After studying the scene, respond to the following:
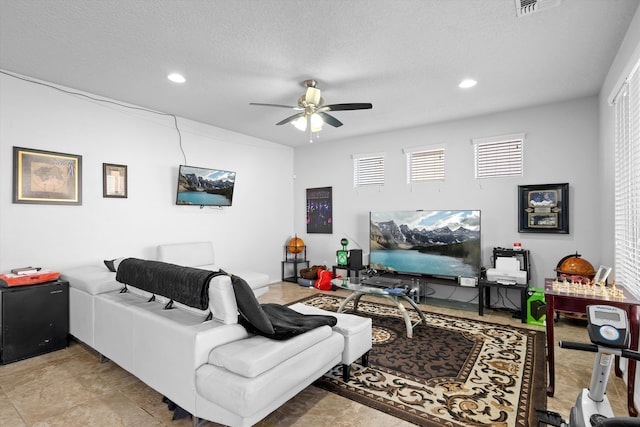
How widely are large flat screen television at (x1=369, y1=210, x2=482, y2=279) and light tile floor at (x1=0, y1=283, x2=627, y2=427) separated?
1.81m

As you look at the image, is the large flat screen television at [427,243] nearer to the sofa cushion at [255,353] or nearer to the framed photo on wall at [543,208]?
the framed photo on wall at [543,208]

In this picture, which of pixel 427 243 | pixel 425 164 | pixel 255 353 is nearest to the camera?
pixel 255 353

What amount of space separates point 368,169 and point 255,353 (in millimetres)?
4621

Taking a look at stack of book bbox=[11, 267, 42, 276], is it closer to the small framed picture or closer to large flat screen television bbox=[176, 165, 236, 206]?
the small framed picture

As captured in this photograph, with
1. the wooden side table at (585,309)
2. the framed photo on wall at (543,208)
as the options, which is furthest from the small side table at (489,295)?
the wooden side table at (585,309)

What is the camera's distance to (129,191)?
429 centimetres

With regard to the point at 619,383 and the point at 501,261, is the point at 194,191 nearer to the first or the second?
the point at 501,261

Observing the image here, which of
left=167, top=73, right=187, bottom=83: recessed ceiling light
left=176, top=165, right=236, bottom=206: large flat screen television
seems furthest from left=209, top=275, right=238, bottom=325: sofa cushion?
left=176, top=165, right=236, bottom=206: large flat screen television

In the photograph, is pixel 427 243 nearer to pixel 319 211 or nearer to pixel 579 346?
pixel 319 211

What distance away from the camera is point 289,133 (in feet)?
18.9

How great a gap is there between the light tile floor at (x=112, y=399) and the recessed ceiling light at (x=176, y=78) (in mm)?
2876

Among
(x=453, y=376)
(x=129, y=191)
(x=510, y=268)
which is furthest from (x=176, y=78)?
(x=510, y=268)

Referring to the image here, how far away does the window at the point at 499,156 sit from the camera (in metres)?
4.53

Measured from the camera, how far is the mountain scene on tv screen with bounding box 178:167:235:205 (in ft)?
15.8
